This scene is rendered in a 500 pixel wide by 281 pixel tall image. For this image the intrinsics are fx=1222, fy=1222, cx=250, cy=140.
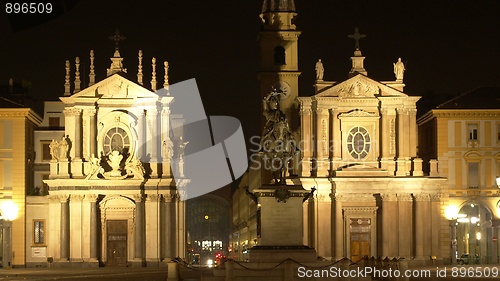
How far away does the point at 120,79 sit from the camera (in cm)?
8050

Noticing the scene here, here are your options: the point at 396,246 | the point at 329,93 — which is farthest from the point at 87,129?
the point at 396,246

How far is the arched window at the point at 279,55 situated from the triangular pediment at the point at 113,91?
9603 mm

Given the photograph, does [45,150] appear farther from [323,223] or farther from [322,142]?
[323,223]

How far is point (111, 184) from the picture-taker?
79500 mm

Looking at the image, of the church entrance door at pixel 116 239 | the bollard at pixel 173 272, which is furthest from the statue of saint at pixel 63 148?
the bollard at pixel 173 272

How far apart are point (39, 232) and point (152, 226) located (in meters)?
7.71

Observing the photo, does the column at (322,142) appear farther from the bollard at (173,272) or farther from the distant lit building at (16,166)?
the bollard at (173,272)

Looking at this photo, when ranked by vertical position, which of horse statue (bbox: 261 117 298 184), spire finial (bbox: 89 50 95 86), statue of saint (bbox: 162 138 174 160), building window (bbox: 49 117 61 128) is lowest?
horse statue (bbox: 261 117 298 184)

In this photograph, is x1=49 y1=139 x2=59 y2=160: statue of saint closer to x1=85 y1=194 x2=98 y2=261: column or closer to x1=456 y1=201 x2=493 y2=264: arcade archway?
x1=85 y1=194 x2=98 y2=261: column

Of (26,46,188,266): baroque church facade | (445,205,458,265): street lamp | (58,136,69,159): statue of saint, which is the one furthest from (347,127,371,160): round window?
(58,136,69,159): statue of saint

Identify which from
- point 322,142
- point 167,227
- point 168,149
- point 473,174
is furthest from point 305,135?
point 473,174

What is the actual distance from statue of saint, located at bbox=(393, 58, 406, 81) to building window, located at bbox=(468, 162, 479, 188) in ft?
24.7

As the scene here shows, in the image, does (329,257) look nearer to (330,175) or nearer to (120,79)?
(330,175)

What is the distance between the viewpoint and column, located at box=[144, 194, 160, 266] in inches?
3127
